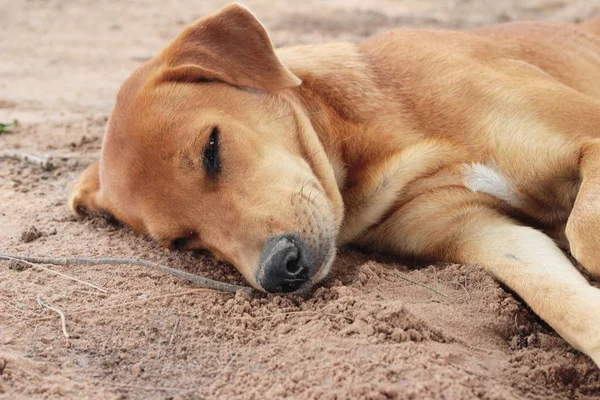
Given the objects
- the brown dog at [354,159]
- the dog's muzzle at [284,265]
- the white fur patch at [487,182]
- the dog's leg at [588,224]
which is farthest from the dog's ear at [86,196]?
the dog's leg at [588,224]

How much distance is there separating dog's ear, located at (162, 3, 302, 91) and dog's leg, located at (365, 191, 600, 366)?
937 mm

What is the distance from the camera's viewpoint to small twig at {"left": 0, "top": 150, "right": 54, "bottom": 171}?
5.25 meters

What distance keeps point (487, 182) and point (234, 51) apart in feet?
4.63

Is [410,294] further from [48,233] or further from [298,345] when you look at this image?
[48,233]

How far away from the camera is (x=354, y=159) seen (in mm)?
3865

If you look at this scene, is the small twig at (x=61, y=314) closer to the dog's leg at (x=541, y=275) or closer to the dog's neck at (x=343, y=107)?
the dog's neck at (x=343, y=107)

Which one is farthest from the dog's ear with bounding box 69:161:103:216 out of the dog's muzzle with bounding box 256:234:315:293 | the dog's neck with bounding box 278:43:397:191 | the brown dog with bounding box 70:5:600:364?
the dog's muzzle with bounding box 256:234:315:293

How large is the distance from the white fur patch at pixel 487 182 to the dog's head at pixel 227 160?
0.70 m

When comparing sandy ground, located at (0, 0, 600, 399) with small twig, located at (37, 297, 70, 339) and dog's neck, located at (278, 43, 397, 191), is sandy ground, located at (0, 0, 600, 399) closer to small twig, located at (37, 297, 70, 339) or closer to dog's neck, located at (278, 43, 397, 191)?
small twig, located at (37, 297, 70, 339)

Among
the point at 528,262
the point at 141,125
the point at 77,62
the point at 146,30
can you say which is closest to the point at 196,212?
the point at 141,125

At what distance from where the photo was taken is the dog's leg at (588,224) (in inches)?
123

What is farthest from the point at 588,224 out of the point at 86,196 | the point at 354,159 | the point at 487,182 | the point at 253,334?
the point at 86,196

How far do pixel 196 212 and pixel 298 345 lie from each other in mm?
956

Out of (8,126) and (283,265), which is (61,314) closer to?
(283,265)
